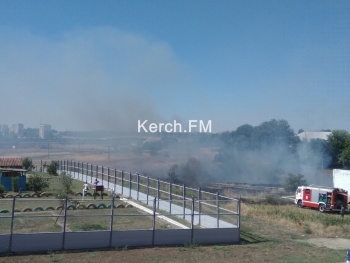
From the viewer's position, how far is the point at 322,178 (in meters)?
67.0

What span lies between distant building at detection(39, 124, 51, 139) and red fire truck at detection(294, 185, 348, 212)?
10187 cm

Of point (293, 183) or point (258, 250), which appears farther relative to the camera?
point (293, 183)

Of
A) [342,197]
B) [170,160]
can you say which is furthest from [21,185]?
[170,160]

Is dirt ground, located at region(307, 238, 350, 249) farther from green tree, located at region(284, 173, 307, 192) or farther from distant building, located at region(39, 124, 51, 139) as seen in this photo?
distant building, located at region(39, 124, 51, 139)

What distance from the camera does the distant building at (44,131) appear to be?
444 ft

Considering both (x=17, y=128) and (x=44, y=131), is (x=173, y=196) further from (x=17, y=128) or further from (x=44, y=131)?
(x=17, y=128)

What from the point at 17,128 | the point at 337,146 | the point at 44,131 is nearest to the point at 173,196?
the point at 337,146

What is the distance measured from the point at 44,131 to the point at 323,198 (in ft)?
375

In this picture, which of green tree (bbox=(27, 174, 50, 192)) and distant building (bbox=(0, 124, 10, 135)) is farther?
distant building (bbox=(0, 124, 10, 135))

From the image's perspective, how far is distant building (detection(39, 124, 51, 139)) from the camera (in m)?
135

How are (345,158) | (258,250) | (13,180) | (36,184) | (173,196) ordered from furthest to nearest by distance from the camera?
1. (345,158)
2. (36,184)
3. (13,180)
4. (173,196)
5. (258,250)

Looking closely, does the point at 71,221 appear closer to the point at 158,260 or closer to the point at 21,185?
the point at 158,260

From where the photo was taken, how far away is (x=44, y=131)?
141750mm

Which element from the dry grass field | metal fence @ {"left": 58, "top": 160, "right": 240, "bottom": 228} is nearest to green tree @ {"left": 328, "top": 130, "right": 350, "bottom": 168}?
metal fence @ {"left": 58, "top": 160, "right": 240, "bottom": 228}
